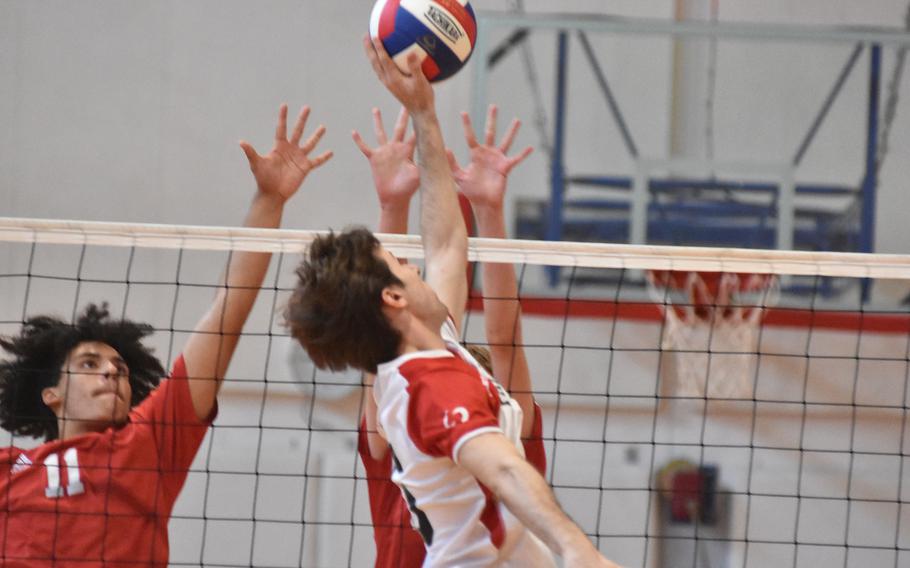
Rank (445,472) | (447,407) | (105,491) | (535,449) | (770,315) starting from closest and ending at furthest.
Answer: (447,407) < (445,472) < (535,449) < (105,491) < (770,315)

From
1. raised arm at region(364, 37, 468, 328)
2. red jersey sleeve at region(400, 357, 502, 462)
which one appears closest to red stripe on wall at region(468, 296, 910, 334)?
raised arm at region(364, 37, 468, 328)

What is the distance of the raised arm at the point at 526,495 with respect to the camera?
199cm

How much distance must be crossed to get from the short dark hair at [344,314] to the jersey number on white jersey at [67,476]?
1138 millimetres

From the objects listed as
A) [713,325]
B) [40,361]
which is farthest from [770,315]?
[40,361]

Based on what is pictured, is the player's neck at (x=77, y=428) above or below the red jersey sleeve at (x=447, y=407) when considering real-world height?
below

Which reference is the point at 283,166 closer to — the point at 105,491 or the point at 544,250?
the point at 544,250


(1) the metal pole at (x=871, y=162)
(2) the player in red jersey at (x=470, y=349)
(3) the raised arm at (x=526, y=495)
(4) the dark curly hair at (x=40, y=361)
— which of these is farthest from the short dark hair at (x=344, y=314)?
(1) the metal pole at (x=871, y=162)

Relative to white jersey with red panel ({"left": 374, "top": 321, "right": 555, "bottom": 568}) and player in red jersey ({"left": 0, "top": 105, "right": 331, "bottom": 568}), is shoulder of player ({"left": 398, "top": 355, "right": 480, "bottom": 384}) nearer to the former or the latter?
white jersey with red panel ({"left": 374, "top": 321, "right": 555, "bottom": 568})

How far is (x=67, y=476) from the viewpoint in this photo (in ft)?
10.8

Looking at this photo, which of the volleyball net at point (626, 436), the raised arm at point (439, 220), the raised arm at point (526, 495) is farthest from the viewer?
the volleyball net at point (626, 436)

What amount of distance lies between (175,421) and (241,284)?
409 millimetres

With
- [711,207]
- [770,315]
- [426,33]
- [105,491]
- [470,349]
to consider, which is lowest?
[105,491]

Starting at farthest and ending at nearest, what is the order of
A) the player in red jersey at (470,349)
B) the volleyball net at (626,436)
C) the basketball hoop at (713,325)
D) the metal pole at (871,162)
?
1. the volleyball net at (626,436)
2. the metal pole at (871,162)
3. the basketball hoop at (713,325)
4. the player in red jersey at (470,349)

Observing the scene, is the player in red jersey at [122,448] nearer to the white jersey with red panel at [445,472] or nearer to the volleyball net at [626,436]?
the white jersey with red panel at [445,472]
